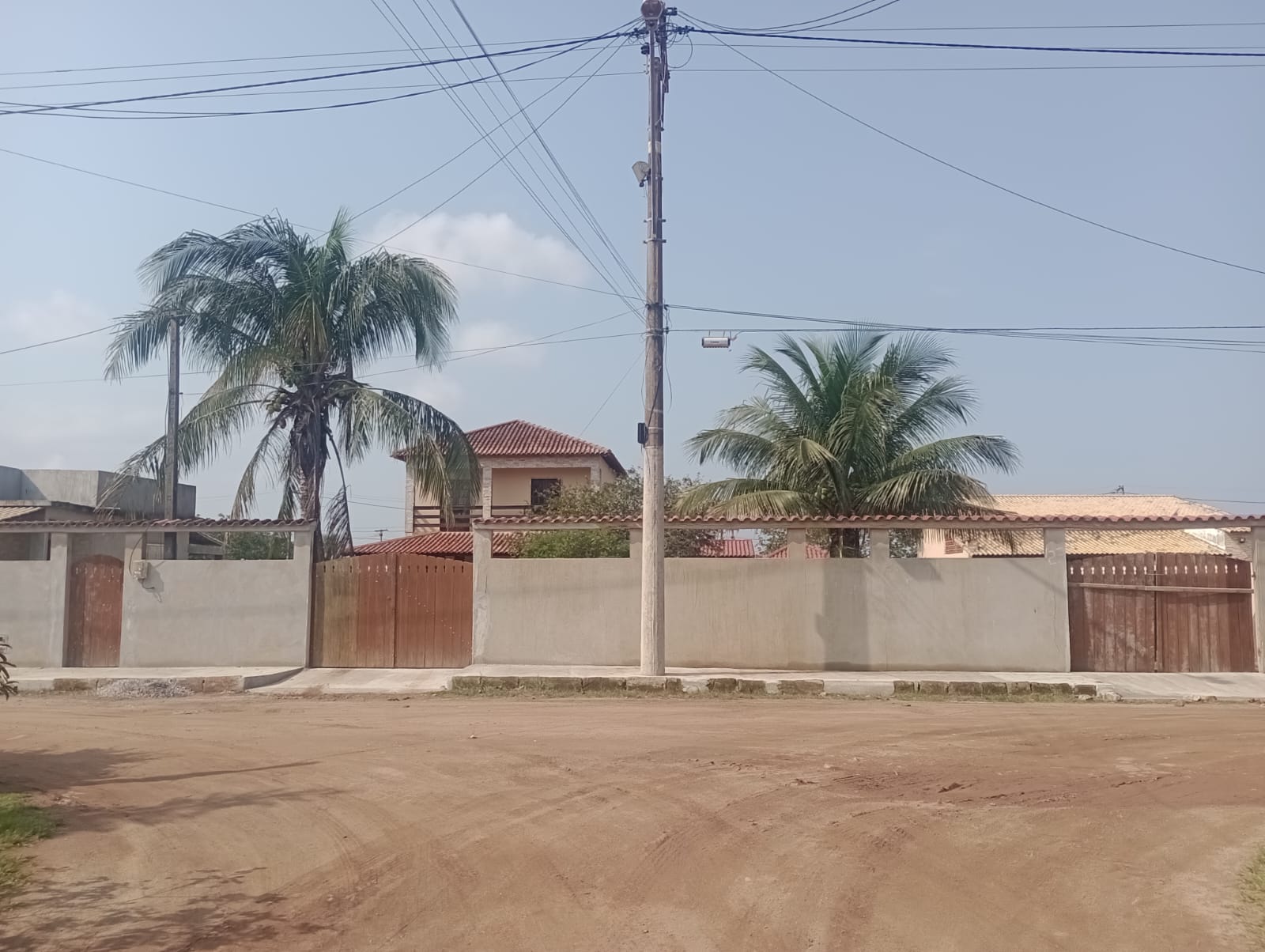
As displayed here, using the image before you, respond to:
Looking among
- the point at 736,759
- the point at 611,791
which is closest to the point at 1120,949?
the point at 611,791

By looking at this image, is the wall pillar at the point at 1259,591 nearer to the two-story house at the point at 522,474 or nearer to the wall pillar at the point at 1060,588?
the wall pillar at the point at 1060,588

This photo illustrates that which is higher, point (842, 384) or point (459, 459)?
point (842, 384)

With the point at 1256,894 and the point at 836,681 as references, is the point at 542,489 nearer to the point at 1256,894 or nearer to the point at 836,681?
the point at 836,681

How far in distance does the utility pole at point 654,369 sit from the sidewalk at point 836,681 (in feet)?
2.82

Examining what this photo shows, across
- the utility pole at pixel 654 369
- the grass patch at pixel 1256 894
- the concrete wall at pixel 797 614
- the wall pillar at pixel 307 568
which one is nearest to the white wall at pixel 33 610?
the wall pillar at pixel 307 568

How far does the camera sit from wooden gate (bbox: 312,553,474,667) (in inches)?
674

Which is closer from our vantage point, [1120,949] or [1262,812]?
[1120,949]

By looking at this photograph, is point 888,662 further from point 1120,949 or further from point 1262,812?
point 1120,949

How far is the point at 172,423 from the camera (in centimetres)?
1892

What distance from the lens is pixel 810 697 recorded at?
14.6 meters

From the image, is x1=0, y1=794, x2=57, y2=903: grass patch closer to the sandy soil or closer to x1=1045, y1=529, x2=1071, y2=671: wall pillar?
the sandy soil

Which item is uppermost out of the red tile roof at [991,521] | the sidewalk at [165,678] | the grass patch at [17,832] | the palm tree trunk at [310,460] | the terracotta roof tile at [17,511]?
the palm tree trunk at [310,460]

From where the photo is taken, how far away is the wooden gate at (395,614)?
17.1 m

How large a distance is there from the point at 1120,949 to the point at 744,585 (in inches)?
452
